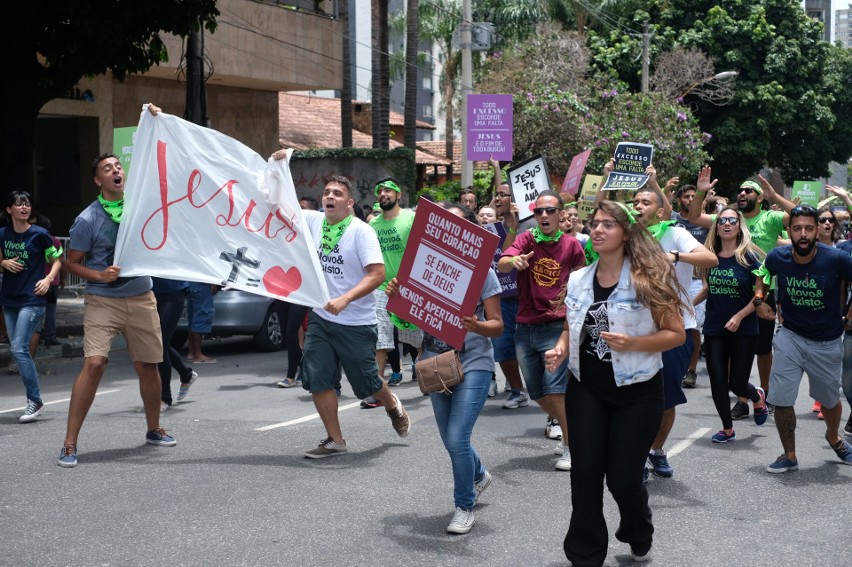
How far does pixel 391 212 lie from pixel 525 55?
24.2 m

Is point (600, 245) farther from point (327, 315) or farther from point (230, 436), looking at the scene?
point (230, 436)

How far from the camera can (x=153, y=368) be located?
7.64 meters

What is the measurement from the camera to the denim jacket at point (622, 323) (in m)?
4.88

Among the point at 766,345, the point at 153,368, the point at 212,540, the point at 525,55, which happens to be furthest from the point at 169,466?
the point at 525,55

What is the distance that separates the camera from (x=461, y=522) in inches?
225

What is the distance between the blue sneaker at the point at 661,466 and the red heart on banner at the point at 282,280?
259cm

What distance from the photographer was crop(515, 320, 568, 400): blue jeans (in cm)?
730

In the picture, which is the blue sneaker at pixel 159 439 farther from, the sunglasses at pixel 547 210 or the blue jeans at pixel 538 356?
the sunglasses at pixel 547 210

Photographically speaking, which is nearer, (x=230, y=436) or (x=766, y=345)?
(x=230, y=436)

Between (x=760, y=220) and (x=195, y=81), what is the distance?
8.91 metres

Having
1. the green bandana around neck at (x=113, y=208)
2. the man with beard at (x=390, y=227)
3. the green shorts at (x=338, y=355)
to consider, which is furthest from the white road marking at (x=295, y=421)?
the green bandana around neck at (x=113, y=208)

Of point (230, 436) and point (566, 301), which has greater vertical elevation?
point (566, 301)

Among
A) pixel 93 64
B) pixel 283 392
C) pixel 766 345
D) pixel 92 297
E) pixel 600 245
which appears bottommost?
pixel 283 392

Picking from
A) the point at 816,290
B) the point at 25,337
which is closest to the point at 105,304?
the point at 25,337
